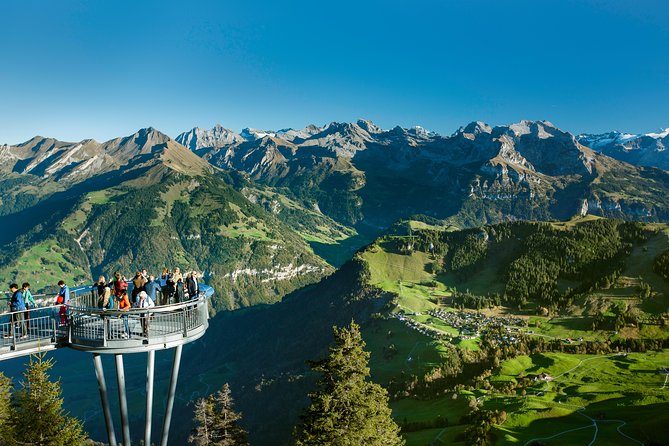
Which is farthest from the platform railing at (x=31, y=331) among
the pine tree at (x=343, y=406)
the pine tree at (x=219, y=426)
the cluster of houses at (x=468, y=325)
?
the cluster of houses at (x=468, y=325)

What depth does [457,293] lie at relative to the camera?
176m

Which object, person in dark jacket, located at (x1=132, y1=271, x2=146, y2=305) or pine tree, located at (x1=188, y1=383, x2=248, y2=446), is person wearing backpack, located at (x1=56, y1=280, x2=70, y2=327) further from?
pine tree, located at (x1=188, y1=383, x2=248, y2=446)

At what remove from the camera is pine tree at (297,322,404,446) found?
97.3ft

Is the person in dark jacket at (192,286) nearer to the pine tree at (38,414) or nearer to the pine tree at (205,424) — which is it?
the pine tree at (38,414)

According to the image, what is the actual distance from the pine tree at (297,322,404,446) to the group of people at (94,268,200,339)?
10.5 metres

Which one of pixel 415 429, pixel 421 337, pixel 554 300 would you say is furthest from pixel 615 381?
pixel 554 300

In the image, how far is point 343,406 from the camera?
30.5m

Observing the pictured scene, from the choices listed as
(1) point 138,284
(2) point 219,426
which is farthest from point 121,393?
(2) point 219,426

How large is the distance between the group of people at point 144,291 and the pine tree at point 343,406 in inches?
415

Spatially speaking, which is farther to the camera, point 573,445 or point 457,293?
point 457,293

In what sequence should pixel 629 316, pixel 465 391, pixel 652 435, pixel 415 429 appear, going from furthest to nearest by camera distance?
1. pixel 629 316
2. pixel 465 391
3. pixel 415 429
4. pixel 652 435

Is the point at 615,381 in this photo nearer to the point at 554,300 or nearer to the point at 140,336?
the point at 140,336

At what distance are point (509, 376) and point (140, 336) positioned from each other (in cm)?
6828

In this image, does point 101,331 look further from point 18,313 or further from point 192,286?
point 192,286
